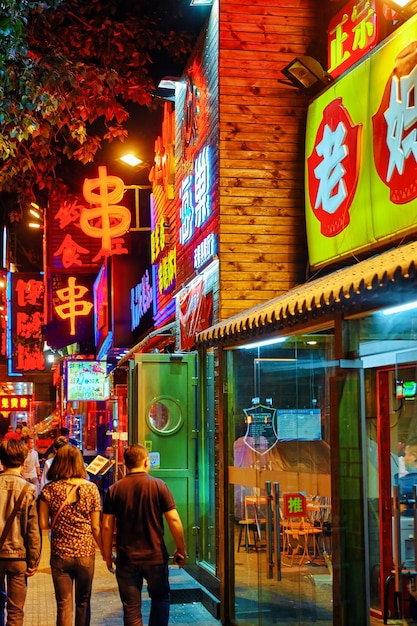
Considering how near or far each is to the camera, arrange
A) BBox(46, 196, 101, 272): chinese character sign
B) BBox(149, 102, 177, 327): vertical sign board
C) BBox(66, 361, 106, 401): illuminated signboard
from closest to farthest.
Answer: BBox(149, 102, 177, 327): vertical sign board
BBox(66, 361, 106, 401): illuminated signboard
BBox(46, 196, 101, 272): chinese character sign

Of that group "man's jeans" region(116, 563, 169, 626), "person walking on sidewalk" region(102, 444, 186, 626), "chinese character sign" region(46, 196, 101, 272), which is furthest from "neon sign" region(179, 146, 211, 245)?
"chinese character sign" region(46, 196, 101, 272)

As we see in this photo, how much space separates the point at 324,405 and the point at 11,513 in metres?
2.89

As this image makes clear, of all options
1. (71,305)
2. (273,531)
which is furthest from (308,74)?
(71,305)

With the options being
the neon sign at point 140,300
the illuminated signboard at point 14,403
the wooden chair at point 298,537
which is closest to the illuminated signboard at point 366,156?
the wooden chair at point 298,537

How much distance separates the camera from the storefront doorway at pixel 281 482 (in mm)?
7480

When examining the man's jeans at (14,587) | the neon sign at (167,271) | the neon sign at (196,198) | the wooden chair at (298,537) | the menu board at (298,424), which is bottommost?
the man's jeans at (14,587)

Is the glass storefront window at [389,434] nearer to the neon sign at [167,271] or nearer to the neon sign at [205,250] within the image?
the neon sign at [205,250]

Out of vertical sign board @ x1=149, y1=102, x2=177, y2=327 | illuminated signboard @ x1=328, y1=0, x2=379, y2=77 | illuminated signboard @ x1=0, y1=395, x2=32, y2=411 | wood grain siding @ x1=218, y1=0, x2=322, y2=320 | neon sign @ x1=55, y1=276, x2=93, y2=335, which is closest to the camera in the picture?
illuminated signboard @ x1=328, y1=0, x2=379, y2=77

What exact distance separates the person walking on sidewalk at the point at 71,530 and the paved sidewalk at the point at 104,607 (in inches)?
75.0

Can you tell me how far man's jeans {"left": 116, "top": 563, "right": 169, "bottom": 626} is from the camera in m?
7.24

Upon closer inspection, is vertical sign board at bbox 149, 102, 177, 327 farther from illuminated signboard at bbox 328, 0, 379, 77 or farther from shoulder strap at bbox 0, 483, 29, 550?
shoulder strap at bbox 0, 483, 29, 550

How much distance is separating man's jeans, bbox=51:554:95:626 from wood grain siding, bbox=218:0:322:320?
3964 mm

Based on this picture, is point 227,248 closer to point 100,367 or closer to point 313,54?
point 313,54

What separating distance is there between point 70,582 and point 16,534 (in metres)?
0.63
